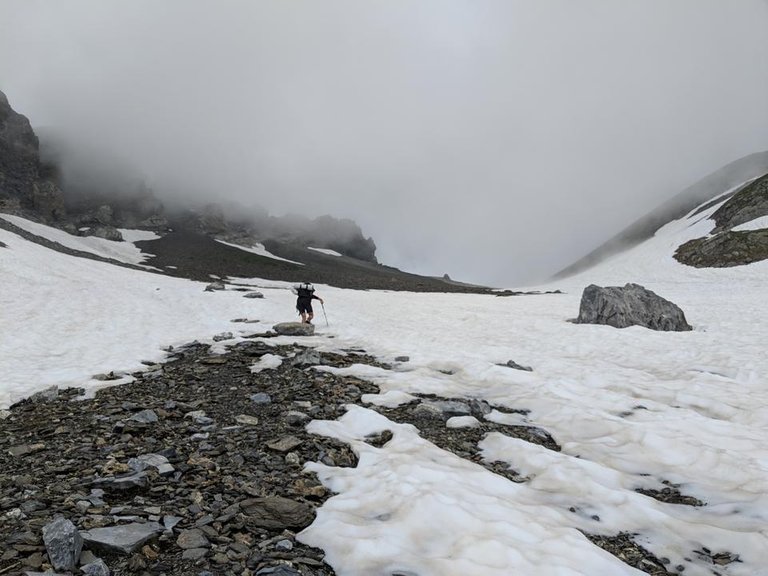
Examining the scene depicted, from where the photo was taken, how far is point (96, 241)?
98500 millimetres

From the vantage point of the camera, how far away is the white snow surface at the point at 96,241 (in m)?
73.1

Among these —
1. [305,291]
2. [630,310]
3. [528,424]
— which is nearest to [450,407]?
[528,424]

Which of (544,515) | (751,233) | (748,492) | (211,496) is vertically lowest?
(211,496)

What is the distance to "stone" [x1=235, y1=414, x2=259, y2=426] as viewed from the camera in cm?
837

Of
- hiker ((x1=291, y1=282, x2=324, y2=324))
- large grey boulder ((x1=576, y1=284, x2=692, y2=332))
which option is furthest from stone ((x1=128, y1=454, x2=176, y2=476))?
large grey boulder ((x1=576, y1=284, x2=692, y2=332))

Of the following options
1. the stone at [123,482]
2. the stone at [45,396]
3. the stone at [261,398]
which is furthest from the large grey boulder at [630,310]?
the stone at [45,396]

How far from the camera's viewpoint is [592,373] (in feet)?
43.0

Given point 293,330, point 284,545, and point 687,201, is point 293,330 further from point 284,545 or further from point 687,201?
point 687,201

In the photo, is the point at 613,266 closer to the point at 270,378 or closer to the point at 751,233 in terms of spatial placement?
the point at 751,233

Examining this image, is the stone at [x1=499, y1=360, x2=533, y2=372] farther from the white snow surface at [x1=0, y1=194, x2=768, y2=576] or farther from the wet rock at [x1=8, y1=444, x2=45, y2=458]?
the wet rock at [x1=8, y1=444, x2=45, y2=458]

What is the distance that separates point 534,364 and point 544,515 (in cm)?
972

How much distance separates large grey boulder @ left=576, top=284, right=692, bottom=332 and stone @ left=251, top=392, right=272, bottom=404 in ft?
65.3

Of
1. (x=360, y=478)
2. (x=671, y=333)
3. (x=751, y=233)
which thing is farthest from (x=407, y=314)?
(x=751, y=233)

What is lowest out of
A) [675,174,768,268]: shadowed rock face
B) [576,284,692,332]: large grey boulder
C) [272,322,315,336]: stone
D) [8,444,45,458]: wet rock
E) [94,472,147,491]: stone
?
[8,444,45,458]: wet rock
